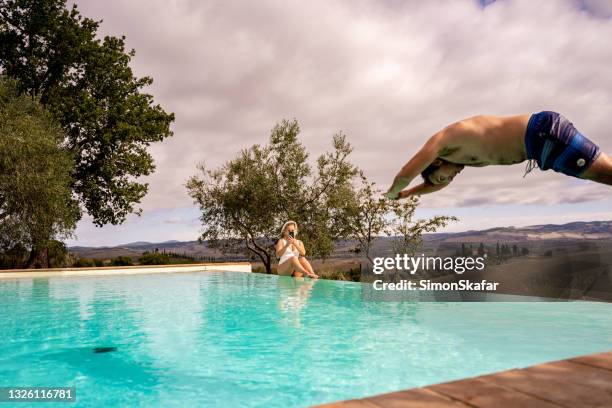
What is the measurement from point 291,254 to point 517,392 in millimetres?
15015

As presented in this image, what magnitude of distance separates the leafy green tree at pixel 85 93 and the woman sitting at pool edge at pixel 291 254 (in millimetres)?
14783

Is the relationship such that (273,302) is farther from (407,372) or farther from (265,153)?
(265,153)

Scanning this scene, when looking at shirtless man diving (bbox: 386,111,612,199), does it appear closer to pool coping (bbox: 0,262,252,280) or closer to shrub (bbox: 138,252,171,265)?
pool coping (bbox: 0,262,252,280)

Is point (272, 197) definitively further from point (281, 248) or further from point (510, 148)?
point (510, 148)

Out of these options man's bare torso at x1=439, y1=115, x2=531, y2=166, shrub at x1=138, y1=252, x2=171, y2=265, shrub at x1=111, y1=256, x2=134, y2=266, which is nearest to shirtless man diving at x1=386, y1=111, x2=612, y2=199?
man's bare torso at x1=439, y1=115, x2=531, y2=166

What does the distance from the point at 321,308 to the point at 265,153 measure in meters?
20.8

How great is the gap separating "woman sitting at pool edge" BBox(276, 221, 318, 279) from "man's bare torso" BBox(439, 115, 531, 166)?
45.5ft

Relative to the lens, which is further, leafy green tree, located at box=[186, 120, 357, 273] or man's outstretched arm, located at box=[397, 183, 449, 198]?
leafy green tree, located at box=[186, 120, 357, 273]

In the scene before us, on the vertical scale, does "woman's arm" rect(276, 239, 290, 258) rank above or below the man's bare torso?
below

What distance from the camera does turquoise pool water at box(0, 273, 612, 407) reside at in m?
5.86

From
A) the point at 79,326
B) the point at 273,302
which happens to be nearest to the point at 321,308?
the point at 273,302

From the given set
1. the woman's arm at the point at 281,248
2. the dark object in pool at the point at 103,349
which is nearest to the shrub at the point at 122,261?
the woman's arm at the point at 281,248

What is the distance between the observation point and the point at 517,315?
408 inches

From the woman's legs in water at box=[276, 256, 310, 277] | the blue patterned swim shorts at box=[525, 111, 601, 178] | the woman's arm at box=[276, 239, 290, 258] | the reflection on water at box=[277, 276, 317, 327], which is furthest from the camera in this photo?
the woman's legs in water at box=[276, 256, 310, 277]
